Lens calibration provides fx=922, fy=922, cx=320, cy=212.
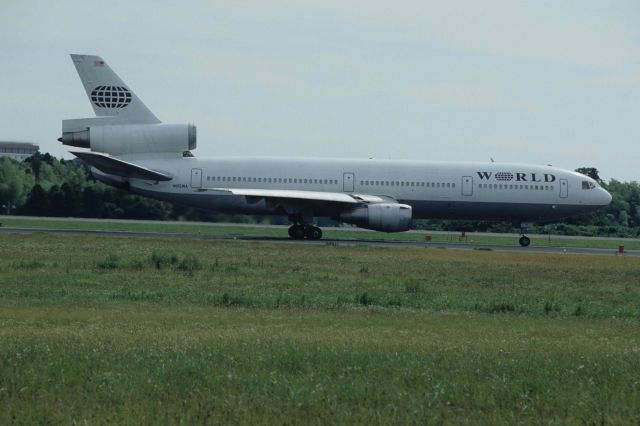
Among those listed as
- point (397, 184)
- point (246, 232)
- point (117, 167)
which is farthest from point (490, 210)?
point (117, 167)

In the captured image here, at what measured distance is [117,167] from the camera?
42.5 m

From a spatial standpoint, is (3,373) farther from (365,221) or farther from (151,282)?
(365,221)

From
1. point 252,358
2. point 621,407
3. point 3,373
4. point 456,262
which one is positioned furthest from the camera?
point 456,262

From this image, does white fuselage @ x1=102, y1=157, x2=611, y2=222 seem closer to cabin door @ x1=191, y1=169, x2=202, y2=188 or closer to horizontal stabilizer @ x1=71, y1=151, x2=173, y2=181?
cabin door @ x1=191, y1=169, x2=202, y2=188

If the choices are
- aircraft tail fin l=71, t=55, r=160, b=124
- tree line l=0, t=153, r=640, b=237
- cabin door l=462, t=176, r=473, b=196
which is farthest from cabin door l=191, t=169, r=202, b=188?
cabin door l=462, t=176, r=473, b=196

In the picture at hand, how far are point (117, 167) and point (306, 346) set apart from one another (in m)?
31.5

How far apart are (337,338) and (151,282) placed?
33.5 ft

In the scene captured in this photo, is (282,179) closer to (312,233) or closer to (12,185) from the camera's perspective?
(312,233)

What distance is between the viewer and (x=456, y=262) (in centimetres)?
3222

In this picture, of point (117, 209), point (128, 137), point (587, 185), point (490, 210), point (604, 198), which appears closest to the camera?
point (128, 137)

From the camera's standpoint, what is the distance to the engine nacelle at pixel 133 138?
4378 centimetres

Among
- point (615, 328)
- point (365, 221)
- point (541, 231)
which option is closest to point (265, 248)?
point (365, 221)

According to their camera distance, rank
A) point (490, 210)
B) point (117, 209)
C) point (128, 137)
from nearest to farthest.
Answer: point (128, 137) → point (490, 210) → point (117, 209)

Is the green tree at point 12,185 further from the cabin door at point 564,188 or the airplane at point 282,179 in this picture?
the cabin door at point 564,188
